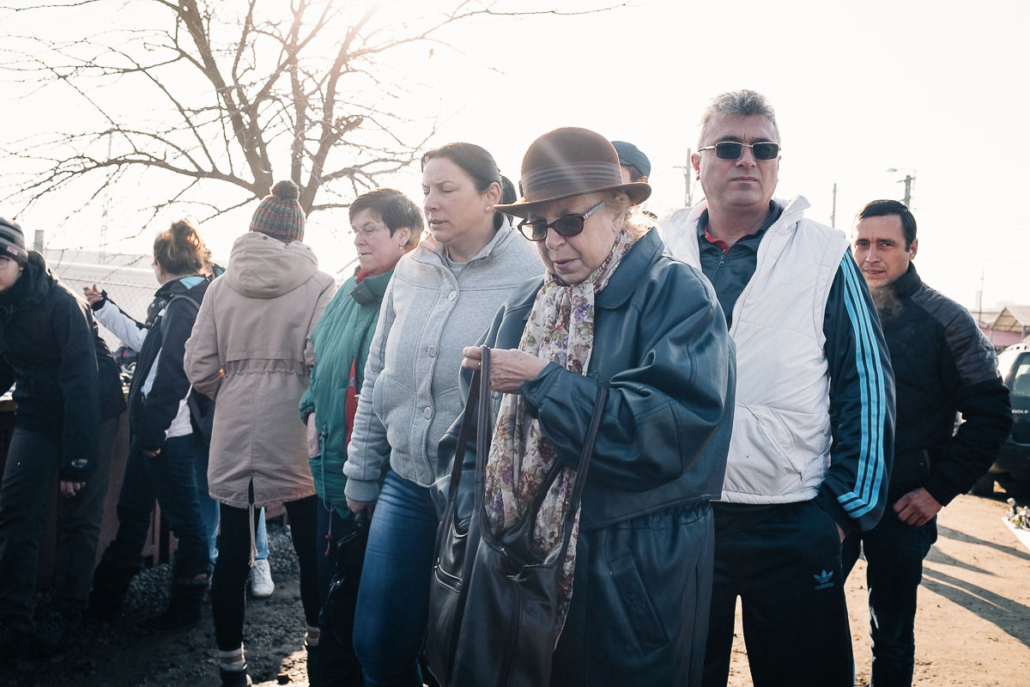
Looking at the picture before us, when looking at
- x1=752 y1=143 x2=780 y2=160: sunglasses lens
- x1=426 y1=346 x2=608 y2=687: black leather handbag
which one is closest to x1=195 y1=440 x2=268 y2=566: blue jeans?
x1=426 y1=346 x2=608 y2=687: black leather handbag

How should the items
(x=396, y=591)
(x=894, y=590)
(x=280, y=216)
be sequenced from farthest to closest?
(x=280, y=216)
(x=894, y=590)
(x=396, y=591)

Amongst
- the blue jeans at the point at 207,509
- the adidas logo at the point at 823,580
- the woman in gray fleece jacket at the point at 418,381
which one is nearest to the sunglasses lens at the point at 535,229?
the woman in gray fleece jacket at the point at 418,381

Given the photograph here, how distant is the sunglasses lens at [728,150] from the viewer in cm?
250

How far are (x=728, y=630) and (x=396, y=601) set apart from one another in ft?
Result: 3.50

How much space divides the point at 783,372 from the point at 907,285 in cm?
138

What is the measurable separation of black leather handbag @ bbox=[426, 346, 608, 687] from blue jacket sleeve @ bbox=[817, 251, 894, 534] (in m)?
0.95

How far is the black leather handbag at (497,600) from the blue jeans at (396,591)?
0.80 m

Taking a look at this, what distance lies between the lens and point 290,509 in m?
3.68

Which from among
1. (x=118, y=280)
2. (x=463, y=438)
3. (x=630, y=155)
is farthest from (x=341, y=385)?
(x=118, y=280)

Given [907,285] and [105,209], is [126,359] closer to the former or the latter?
[105,209]

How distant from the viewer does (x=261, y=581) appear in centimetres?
506

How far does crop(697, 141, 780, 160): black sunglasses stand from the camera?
2.50 m

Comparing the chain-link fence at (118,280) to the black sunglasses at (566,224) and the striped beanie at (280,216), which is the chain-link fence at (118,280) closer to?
the striped beanie at (280,216)

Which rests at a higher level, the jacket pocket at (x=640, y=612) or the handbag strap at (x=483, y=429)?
the handbag strap at (x=483, y=429)
